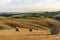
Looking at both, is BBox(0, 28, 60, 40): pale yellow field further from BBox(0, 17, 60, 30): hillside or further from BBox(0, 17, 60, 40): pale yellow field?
BBox(0, 17, 60, 30): hillside

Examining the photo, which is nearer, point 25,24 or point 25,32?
point 25,32

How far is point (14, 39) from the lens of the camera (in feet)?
76.6

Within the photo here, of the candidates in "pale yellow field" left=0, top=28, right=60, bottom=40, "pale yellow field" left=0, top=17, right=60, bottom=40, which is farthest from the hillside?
"pale yellow field" left=0, top=28, right=60, bottom=40

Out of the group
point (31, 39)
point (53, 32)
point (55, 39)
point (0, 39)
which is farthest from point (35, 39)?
point (53, 32)

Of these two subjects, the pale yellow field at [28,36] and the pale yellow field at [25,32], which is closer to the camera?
the pale yellow field at [28,36]

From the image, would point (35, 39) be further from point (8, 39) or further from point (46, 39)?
point (8, 39)

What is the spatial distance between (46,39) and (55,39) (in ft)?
3.13

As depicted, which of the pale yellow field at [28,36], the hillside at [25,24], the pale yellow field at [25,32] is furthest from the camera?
A: the hillside at [25,24]

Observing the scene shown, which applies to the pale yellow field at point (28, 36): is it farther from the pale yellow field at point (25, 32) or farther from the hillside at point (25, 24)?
the hillside at point (25, 24)

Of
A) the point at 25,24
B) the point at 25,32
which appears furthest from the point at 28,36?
the point at 25,24

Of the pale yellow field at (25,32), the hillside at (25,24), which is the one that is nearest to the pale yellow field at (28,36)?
the pale yellow field at (25,32)

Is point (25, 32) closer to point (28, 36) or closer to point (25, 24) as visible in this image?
point (28, 36)

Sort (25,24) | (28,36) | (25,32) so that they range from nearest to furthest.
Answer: (28,36) < (25,32) < (25,24)

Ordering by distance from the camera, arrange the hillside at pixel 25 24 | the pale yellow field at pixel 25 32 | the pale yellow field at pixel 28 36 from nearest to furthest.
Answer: the pale yellow field at pixel 28 36
the pale yellow field at pixel 25 32
the hillside at pixel 25 24
